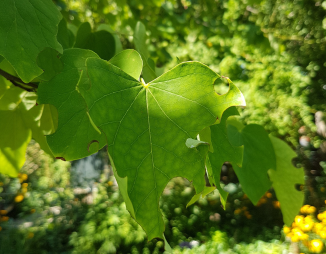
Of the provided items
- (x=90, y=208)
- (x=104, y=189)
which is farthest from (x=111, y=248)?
(x=104, y=189)

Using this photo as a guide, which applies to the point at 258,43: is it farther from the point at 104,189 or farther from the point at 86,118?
the point at 104,189

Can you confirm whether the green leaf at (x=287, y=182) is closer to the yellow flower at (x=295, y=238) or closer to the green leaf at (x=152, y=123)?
the green leaf at (x=152, y=123)

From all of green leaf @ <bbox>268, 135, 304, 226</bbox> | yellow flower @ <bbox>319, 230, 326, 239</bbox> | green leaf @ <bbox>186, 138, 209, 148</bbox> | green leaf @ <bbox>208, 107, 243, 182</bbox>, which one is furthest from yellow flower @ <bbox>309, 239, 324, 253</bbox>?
green leaf @ <bbox>186, 138, 209, 148</bbox>

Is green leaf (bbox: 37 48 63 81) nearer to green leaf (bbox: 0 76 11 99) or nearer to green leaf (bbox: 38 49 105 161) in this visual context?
green leaf (bbox: 38 49 105 161)

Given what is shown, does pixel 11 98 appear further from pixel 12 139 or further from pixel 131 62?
pixel 131 62

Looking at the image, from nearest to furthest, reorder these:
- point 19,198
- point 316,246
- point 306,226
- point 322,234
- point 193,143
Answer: point 193,143 → point 316,246 → point 322,234 → point 306,226 → point 19,198

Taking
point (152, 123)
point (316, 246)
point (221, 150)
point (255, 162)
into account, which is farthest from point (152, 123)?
point (316, 246)
